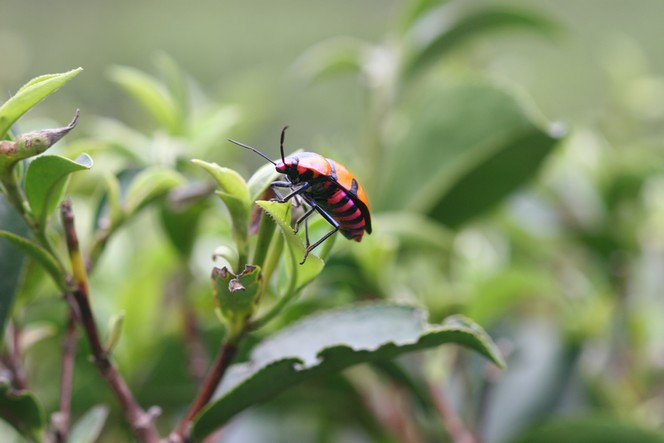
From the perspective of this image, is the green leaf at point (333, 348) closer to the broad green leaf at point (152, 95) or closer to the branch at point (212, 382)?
the branch at point (212, 382)

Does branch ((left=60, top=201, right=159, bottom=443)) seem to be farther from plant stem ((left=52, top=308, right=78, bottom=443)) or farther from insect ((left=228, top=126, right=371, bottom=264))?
insect ((left=228, top=126, right=371, bottom=264))

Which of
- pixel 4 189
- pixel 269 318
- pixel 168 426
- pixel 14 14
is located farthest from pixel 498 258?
pixel 14 14

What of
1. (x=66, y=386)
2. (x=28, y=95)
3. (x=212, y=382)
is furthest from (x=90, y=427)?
(x=28, y=95)

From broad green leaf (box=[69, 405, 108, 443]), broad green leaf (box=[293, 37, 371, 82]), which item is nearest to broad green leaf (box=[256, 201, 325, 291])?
broad green leaf (box=[69, 405, 108, 443])

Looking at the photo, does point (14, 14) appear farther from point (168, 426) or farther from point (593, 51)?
point (168, 426)

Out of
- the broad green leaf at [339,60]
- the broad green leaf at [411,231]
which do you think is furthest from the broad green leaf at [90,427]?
the broad green leaf at [339,60]
